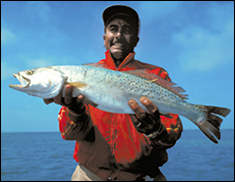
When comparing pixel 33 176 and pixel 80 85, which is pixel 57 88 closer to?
pixel 80 85

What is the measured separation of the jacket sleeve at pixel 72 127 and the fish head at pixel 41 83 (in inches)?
31.8

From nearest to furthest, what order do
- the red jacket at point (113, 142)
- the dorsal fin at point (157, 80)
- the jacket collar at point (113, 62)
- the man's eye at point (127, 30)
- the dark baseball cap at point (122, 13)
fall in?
the dorsal fin at point (157, 80) → the red jacket at point (113, 142) → the jacket collar at point (113, 62) → the man's eye at point (127, 30) → the dark baseball cap at point (122, 13)

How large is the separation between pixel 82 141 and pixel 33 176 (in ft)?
132

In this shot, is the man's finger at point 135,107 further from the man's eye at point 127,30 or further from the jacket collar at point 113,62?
the man's eye at point 127,30

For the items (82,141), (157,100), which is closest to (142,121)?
(157,100)

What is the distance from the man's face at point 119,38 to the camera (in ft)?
15.4

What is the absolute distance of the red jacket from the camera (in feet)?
13.3

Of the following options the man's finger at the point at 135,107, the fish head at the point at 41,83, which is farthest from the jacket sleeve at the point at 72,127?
the man's finger at the point at 135,107

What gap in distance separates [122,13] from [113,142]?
3217mm

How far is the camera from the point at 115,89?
10.9 ft

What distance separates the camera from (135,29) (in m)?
5.14

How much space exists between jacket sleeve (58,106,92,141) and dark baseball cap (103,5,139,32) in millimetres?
2718

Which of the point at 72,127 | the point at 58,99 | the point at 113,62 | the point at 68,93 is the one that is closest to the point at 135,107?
the point at 68,93

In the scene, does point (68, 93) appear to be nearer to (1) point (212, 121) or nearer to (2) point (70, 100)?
(2) point (70, 100)
